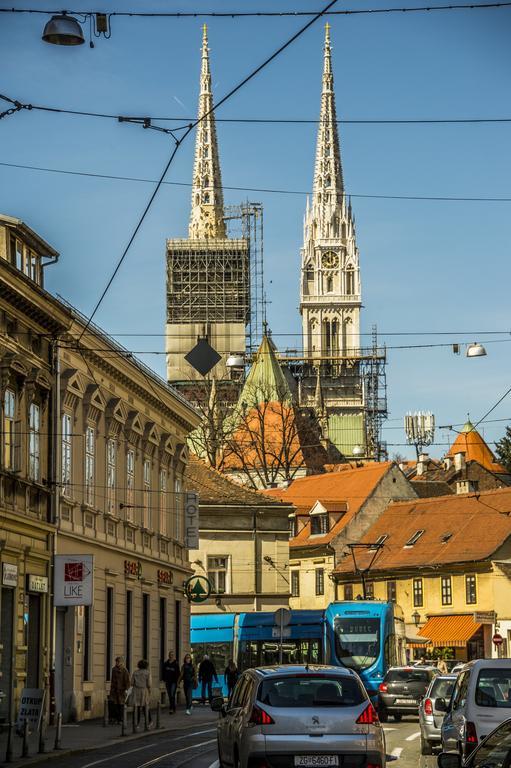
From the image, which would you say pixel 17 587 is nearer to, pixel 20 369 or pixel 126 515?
pixel 20 369

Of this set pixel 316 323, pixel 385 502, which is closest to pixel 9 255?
pixel 385 502

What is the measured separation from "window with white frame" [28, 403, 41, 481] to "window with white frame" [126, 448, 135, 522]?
8.53 metres

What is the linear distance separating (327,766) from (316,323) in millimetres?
182097

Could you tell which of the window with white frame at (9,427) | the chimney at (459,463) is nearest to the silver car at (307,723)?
the window with white frame at (9,427)

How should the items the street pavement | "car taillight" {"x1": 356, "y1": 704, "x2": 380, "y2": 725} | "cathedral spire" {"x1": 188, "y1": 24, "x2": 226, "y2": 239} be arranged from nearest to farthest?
"car taillight" {"x1": 356, "y1": 704, "x2": 380, "y2": 725}
the street pavement
"cathedral spire" {"x1": 188, "y1": 24, "x2": 226, "y2": 239}

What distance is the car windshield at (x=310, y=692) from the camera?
1742 cm

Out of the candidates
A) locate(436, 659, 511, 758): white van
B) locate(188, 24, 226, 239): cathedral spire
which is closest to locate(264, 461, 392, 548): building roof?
locate(436, 659, 511, 758): white van

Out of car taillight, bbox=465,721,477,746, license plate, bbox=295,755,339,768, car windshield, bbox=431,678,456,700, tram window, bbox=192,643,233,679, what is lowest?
license plate, bbox=295,755,339,768

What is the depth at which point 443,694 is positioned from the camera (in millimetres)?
27188

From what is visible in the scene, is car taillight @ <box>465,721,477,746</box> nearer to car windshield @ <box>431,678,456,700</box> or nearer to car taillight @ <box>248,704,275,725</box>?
car taillight @ <box>248,704,275,725</box>

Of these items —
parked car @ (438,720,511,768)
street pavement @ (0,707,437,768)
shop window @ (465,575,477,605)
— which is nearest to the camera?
parked car @ (438,720,511,768)

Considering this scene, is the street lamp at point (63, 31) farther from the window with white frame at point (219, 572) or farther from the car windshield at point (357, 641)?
the window with white frame at point (219, 572)

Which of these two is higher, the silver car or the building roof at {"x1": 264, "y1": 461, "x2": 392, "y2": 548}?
the building roof at {"x1": 264, "y1": 461, "x2": 392, "y2": 548}

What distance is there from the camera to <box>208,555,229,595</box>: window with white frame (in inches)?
2547
